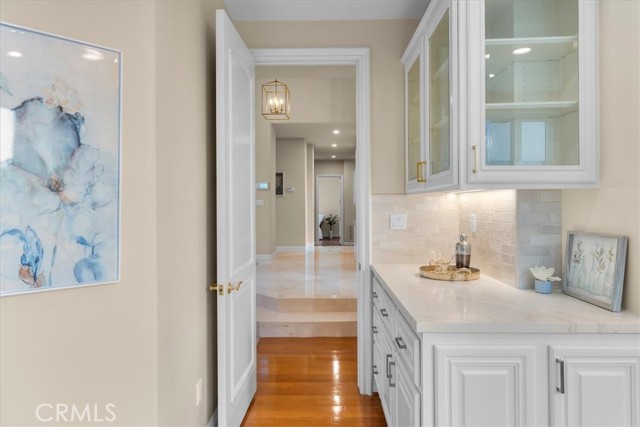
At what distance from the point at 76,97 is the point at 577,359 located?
2.06 metres

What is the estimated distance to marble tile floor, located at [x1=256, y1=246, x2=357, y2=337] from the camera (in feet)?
11.4

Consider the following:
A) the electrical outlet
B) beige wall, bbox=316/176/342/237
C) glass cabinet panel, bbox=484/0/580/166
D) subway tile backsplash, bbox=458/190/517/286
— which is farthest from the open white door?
beige wall, bbox=316/176/342/237

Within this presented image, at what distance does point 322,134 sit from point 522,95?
625cm

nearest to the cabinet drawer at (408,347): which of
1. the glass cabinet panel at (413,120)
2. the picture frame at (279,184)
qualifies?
the glass cabinet panel at (413,120)

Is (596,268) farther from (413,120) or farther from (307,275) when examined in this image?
(307,275)

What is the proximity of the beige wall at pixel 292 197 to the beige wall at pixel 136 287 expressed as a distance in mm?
6207

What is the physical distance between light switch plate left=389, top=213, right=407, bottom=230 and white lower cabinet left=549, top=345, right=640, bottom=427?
4.37ft

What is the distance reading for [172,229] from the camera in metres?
1.56

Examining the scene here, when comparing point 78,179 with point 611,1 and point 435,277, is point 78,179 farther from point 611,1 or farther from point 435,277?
point 611,1

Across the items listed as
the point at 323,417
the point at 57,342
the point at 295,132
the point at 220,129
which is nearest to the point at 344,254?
the point at 295,132

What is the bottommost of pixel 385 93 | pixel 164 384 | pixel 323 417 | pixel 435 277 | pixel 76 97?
pixel 323 417

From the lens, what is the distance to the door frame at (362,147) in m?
2.41

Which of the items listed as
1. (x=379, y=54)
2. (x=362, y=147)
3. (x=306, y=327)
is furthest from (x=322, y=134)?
(x=362, y=147)

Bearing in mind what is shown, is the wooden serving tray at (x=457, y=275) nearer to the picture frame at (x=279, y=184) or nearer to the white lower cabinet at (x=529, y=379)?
the white lower cabinet at (x=529, y=379)
